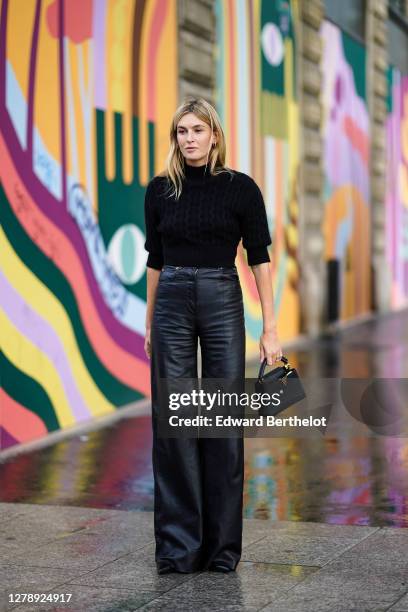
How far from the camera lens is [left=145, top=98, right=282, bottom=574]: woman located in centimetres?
546

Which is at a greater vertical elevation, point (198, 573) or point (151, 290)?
point (151, 290)

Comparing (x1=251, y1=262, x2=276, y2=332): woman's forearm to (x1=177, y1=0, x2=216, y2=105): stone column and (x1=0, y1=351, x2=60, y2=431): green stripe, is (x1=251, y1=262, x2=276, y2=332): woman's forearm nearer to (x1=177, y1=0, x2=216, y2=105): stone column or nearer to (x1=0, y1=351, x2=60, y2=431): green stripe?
(x1=0, y1=351, x2=60, y2=431): green stripe

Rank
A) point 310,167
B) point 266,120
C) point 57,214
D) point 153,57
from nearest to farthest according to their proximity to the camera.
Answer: point 57,214
point 153,57
point 266,120
point 310,167

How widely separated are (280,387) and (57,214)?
4586 millimetres

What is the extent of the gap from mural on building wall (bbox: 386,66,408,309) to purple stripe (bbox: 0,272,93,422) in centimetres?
1339

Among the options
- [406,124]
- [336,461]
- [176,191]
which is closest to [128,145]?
[336,461]

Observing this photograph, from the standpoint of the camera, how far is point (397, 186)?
77.7 feet

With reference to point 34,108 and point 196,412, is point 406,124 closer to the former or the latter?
point 34,108

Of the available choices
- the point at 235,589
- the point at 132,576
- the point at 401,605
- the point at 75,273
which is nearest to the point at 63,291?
the point at 75,273

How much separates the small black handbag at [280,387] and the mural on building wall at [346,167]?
1273 cm

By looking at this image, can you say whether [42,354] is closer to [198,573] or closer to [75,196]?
[75,196]

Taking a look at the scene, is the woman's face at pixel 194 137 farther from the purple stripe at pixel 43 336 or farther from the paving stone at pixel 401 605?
the purple stripe at pixel 43 336

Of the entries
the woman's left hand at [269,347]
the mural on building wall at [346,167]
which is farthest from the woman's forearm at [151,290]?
the mural on building wall at [346,167]

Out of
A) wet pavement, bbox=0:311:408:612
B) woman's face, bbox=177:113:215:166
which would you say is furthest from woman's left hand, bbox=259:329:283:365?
wet pavement, bbox=0:311:408:612
